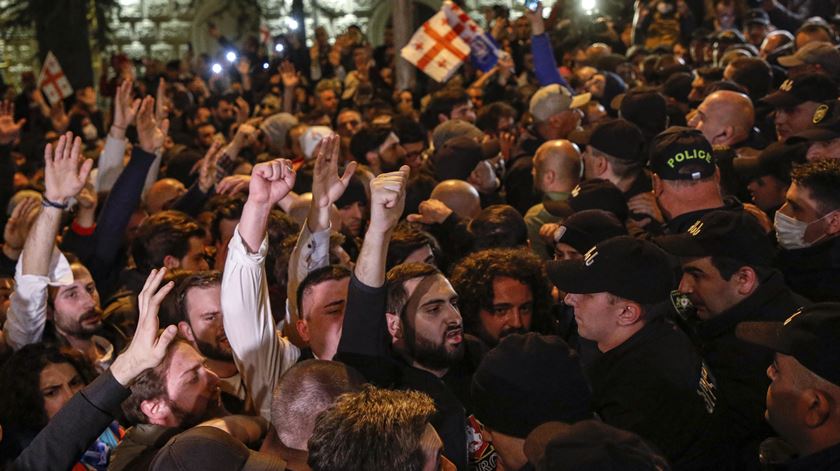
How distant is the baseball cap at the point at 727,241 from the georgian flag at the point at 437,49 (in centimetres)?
728

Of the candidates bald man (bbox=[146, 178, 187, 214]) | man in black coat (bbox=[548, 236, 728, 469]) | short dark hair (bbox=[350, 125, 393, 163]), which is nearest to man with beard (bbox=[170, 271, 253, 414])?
man in black coat (bbox=[548, 236, 728, 469])

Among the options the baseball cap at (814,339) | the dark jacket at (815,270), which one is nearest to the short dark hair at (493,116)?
the dark jacket at (815,270)

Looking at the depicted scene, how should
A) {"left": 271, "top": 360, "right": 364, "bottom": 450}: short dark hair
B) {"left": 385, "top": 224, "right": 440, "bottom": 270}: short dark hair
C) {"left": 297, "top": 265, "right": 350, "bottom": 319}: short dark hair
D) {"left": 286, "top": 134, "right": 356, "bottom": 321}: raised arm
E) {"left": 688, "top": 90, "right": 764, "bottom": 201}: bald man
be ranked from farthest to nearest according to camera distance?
{"left": 688, "top": 90, "right": 764, "bottom": 201}: bald man → {"left": 385, "top": 224, "right": 440, "bottom": 270}: short dark hair → {"left": 286, "top": 134, "right": 356, "bottom": 321}: raised arm → {"left": 297, "top": 265, "right": 350, "bottom": 319}: short dark hair → {"left": 271, "top": 360, "right": 364, "bottom": 450}: short dark hair

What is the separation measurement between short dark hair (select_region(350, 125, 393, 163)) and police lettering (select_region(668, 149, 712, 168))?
11.6ft

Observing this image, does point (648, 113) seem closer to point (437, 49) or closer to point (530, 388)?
point (530, 388)

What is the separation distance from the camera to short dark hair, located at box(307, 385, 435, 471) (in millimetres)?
2795

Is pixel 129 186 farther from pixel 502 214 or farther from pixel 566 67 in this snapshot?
pixel 566 67

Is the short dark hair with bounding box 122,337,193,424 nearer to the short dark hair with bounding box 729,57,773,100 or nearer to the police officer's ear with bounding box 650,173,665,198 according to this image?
the police officer's ear with bounding box 650,173,665,198

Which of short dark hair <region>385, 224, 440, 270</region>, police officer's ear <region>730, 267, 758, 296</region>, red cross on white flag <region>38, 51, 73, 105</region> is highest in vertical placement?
police officer's ear <region>730, 267, 758, 296</region>

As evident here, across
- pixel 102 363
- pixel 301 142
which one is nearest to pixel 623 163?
pixel 102 363

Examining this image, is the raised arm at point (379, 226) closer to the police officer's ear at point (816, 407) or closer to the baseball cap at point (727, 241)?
the baseball cap at point (727, 241)

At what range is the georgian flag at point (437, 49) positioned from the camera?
1163 centimetres

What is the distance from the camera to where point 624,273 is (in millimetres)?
3838

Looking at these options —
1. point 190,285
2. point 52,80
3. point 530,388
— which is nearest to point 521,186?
point 190,285
